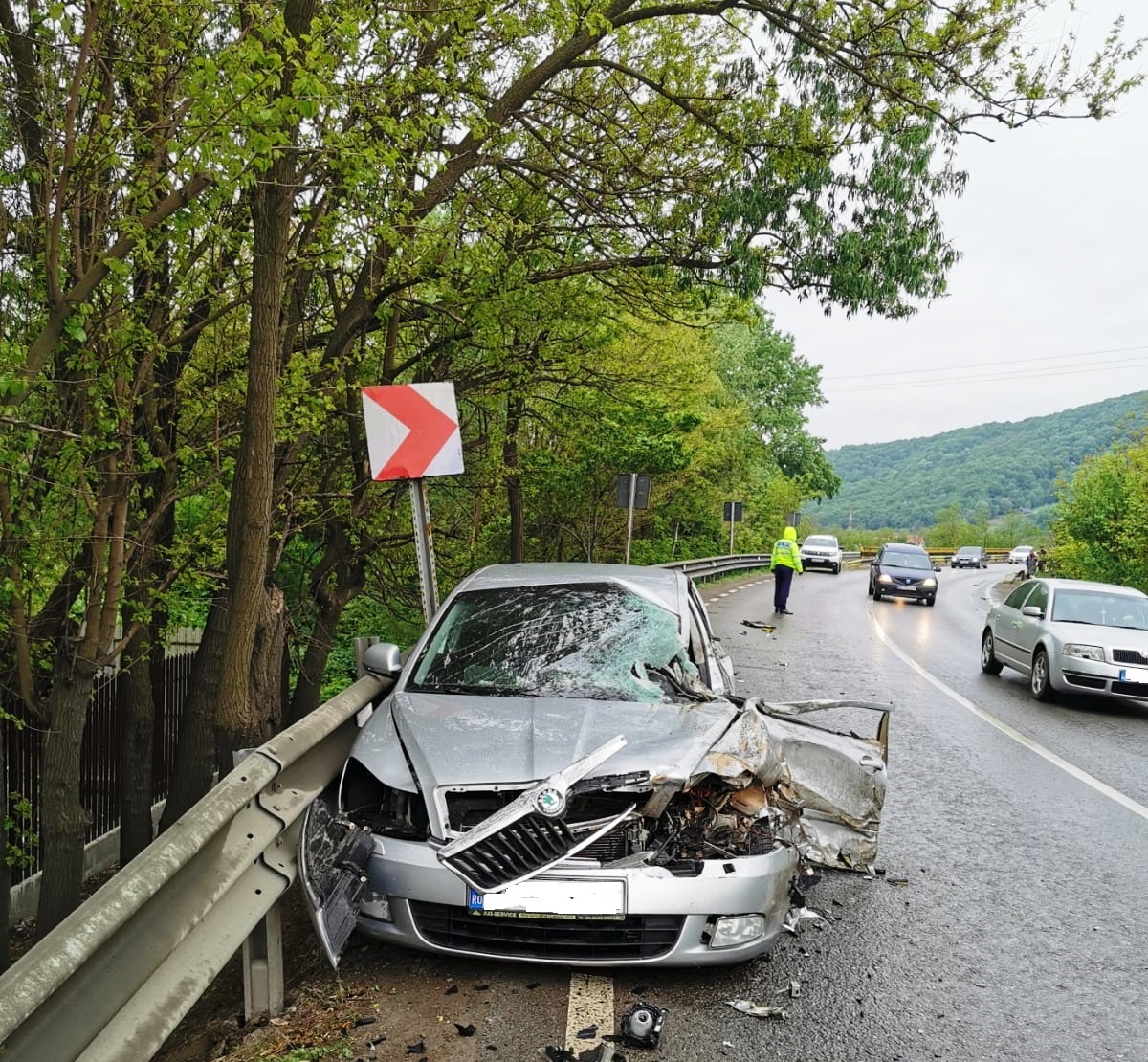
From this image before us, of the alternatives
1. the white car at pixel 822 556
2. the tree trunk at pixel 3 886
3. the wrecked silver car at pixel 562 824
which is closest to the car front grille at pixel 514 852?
the wrecked silver car at pixel 562 824

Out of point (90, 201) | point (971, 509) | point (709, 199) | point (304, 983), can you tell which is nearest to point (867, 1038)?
point (304, 983)

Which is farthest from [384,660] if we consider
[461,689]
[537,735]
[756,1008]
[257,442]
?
[756,1008]

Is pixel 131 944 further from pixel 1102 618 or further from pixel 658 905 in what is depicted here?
pixel 1102 618

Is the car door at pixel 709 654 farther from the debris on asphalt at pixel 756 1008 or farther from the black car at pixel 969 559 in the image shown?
the black car at pixel 969 559

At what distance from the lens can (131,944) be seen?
2.56 metres

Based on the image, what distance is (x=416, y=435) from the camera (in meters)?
6.91

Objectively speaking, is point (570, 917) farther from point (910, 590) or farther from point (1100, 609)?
point (910, 590)

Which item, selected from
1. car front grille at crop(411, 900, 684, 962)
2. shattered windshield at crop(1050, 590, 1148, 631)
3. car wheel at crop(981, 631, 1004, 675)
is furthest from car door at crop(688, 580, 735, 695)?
car wheel at crop(981, 631, 1004, 675)

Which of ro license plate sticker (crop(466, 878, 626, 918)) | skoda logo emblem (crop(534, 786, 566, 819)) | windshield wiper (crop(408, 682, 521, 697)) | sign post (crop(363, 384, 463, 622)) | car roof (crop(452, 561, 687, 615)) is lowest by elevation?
ro license plate sticker (crop(466, 878, 626, 918))

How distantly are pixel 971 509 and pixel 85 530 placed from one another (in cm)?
17068

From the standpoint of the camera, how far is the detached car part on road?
11352 mm

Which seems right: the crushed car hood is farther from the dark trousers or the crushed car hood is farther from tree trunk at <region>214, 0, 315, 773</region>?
the dark trousers

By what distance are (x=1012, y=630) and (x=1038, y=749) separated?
4839 millimetres

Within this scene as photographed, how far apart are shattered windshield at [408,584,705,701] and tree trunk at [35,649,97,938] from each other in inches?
131
